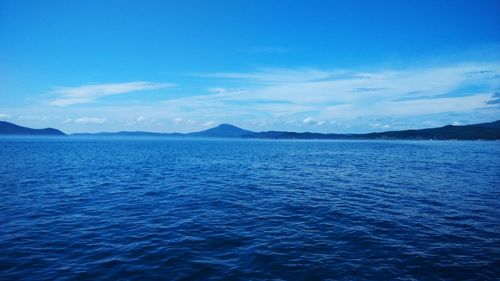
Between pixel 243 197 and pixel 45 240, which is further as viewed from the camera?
pixel 243 197

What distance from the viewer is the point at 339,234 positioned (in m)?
19.2

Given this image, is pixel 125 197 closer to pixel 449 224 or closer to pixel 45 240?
pixel 45 240

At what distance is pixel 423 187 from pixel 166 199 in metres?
33.5

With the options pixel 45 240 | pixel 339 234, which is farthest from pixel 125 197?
pixel 339 234

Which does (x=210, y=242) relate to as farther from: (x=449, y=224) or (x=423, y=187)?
(x=423, y=187)

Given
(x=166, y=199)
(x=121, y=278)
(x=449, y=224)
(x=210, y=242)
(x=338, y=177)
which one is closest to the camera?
(x=121, y=278)

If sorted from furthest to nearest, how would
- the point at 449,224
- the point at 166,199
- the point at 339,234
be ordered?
the point at 166,199 < the point at 449,224 < the point at 339,234

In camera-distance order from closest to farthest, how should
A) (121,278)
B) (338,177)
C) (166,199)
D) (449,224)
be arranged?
1. (121,278)
2. (449,224)
3. (166,199)
4. (338,177)

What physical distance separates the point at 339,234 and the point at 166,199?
18.8 meters

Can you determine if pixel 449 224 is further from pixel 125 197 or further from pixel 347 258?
pixel 125 197

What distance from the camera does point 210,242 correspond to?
17703mm

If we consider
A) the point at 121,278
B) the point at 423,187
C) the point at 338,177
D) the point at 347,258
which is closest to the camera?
the point at 121,278

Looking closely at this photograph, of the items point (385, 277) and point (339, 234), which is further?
point (339, 234)

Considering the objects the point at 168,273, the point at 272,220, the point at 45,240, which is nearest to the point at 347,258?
the point at 272,220
